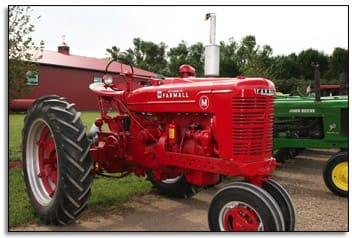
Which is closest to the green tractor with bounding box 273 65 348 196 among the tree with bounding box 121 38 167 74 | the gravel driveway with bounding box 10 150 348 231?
the gravel driveway with bounding box 10 150 348 231

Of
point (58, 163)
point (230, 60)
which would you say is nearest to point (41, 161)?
point (58, 163)

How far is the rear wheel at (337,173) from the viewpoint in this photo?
570 cm

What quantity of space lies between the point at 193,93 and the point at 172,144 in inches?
24.7

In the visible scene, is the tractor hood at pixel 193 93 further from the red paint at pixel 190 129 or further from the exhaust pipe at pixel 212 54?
the exhaust pipe at pixel 212 54

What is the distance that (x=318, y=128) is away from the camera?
6.98m

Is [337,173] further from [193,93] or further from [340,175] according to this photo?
[193,93]

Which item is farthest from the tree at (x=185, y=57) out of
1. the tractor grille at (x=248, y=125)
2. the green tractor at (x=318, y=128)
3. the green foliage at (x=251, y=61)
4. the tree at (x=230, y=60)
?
the tractor grille at (x=248, y=125)

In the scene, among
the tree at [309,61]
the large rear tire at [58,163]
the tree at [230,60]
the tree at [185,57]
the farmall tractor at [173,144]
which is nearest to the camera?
the farmall tractor at [173,144]

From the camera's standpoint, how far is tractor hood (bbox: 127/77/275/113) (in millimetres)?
3377

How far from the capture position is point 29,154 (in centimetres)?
457

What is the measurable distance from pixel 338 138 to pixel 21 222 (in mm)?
5132

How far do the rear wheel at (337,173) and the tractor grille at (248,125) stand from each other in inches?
109

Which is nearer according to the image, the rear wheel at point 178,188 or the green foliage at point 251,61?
the rear wheel at point 178,188

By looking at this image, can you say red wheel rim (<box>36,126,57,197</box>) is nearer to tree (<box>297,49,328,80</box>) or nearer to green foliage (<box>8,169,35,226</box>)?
green foliage (<box>8,169,35,226</box>)
